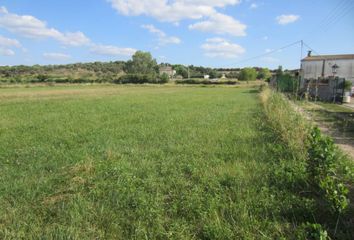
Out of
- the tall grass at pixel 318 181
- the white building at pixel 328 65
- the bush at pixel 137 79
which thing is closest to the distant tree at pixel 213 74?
the bush at pixel 137 79

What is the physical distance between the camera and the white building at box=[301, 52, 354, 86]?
52250mm

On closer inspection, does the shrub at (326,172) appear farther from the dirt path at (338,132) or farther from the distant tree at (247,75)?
the distant tree at (247,75)

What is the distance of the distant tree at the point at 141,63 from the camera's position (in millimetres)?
109188

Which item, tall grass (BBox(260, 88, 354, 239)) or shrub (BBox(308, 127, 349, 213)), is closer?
tall grass (BBox(260, 88, 354, 239))

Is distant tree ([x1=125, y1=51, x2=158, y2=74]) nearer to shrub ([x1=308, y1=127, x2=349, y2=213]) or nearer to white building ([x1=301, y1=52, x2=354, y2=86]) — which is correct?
white building ([x1=301, y1=52, x2=354, y2=86])

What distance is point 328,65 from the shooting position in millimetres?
52781

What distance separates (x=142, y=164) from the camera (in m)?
5.80

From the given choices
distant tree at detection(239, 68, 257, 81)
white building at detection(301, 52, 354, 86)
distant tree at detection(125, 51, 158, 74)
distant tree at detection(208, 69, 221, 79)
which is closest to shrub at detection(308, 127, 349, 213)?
white building at detection(301, 52, 354, 86)

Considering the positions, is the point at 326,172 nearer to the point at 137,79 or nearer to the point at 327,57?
the point at 327,57

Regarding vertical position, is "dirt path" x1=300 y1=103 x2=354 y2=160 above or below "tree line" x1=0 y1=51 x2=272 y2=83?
below

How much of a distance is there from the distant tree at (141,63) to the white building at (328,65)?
64.4 metres

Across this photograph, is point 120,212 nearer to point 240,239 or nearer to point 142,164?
point 240,239

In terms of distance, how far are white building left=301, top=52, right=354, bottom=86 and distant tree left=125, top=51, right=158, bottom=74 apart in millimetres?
64433

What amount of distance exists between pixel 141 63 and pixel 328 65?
2853 inches
